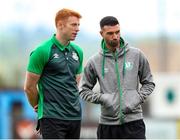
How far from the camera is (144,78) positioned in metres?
9.50

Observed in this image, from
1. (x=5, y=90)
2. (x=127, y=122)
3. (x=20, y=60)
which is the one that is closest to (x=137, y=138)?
(x=127, y=122)

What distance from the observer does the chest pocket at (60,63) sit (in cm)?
951

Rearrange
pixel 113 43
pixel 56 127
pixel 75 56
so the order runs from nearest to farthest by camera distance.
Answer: pixel 113 43, pixel 56 127, pixel 75 56

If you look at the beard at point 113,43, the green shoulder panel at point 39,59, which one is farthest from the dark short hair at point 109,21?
the green shoulder panel at point 39,59

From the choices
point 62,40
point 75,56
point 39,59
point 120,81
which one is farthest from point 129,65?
point 39,59

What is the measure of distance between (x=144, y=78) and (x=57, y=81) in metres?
0.87

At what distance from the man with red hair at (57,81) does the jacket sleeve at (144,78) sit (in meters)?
0.68

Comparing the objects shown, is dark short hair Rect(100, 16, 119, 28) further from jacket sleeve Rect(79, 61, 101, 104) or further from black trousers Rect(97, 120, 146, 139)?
black trousers Rect(97, 120, 146, 139)

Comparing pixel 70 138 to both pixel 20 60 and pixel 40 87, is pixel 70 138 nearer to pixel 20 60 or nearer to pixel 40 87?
pixel 40 87

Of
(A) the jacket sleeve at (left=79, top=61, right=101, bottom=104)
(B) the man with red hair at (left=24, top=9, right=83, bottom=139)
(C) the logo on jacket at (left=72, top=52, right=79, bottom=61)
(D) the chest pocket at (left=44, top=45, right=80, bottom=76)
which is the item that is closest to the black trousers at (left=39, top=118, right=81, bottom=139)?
(B) the man with red hair at (left=24, top=9, right=83, bottom=139)

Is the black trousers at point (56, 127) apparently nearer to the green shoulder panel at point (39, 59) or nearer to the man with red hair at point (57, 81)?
the man with red hair at point (57, 81)

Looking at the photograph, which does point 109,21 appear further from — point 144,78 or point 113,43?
point 144,78

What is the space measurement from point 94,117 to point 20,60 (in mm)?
37853

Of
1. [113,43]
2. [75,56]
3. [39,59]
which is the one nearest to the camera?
[113,43]
